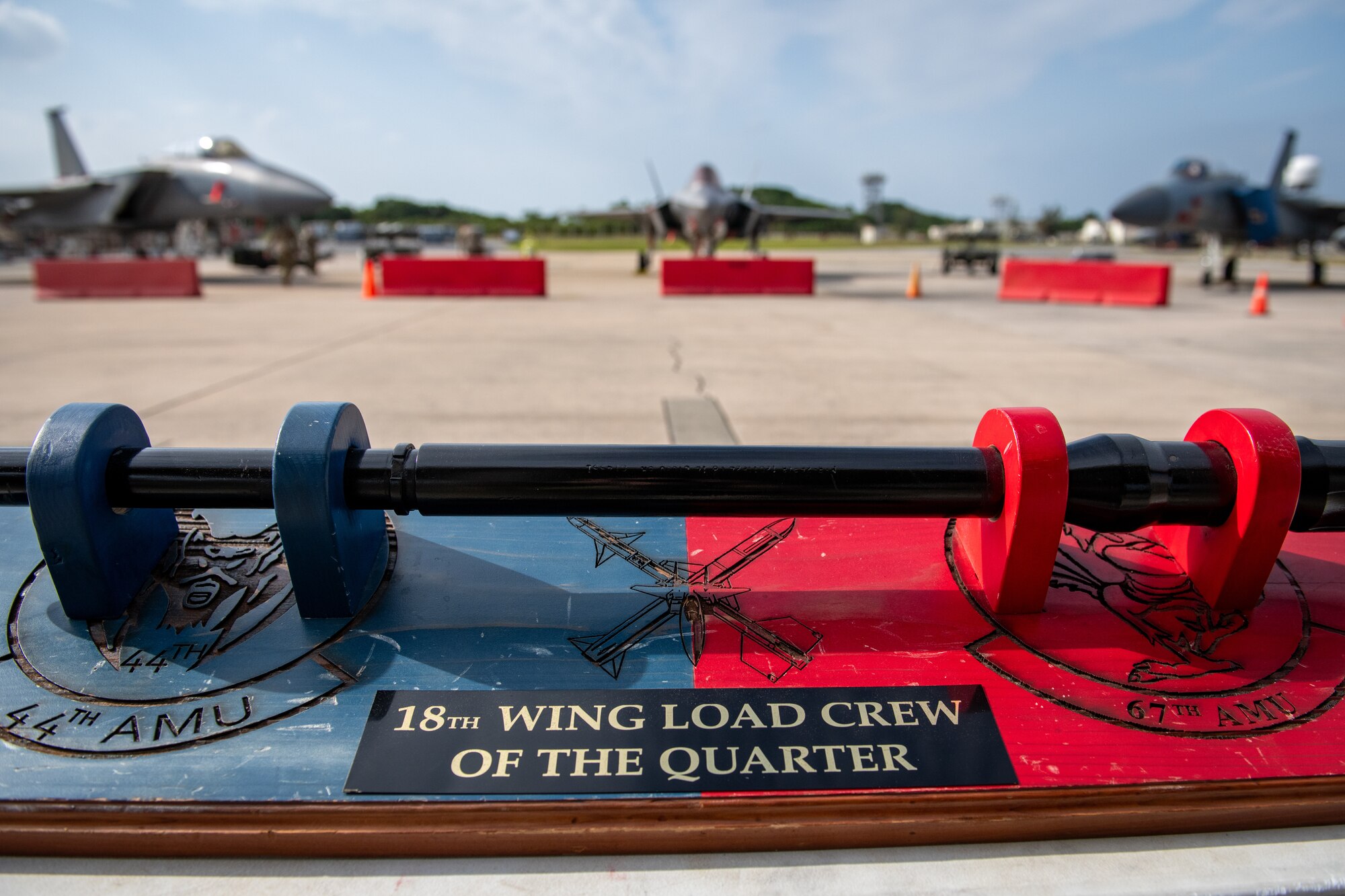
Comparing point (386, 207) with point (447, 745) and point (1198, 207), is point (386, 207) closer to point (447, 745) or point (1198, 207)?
point (1198, 207)

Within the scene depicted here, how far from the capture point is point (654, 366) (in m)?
8.23

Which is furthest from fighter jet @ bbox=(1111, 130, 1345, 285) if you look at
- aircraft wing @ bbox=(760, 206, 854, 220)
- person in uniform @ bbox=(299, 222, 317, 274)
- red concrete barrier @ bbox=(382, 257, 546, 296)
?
person in uniform @ bbox=(299, 222, 317, 274)

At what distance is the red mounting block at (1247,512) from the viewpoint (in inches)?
69.2

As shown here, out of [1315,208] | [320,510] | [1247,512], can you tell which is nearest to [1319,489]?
[1247,512]

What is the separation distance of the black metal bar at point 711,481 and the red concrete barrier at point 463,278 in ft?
52.3

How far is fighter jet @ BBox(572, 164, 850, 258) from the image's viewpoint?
2209 centimetres

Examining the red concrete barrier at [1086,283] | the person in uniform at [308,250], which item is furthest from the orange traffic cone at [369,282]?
the red concrete barrier at [1086,283]

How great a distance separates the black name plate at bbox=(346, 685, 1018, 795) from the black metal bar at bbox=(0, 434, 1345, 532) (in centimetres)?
43

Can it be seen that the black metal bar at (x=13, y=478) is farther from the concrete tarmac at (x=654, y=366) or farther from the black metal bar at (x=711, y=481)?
the concrete tarmac at (x=654, y=366)

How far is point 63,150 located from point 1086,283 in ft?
114

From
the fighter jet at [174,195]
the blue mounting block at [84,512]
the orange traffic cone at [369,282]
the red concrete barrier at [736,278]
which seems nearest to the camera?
the blue mounting block at [84,512]

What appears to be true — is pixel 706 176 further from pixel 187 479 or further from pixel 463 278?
pixel 187 479

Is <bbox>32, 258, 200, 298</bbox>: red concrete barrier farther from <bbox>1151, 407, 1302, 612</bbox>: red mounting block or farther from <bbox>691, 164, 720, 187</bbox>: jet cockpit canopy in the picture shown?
<bbox>1151, 407, 1302, 612</bbox>: red mounting block

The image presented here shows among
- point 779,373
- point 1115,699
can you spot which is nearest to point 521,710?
point 1115,699
